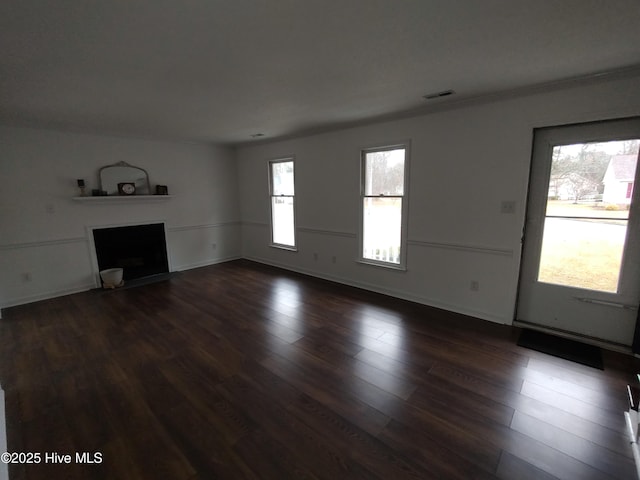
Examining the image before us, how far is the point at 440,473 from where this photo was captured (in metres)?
1.49

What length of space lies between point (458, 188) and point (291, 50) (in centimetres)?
236

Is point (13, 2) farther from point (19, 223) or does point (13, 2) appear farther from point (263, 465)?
point (19, 223)

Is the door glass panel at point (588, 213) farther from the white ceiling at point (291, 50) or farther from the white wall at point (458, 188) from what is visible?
the white ceiling at point (291, 50)

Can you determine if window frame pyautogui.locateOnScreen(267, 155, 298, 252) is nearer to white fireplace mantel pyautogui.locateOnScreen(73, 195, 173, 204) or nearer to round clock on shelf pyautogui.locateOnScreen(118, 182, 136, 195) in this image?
white fireplace mantel pyautogui.locateOnScreen(73, 195, 173, 204)

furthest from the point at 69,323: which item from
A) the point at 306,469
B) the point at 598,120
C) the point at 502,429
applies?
the point at 598,120

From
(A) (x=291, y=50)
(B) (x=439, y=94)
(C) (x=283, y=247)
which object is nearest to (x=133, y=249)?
(C) (x=283, y=247)

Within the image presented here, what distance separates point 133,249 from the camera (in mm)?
4918

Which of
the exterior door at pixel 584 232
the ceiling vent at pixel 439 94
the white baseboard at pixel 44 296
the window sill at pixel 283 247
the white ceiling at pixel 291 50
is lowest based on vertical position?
the white baseboard at pixel 44 296

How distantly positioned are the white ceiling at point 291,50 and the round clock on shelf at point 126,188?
5.01ft

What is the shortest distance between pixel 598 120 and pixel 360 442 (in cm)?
325

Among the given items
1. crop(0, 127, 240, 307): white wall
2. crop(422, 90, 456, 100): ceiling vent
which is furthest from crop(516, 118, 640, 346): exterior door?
crop(0, 127, 240, 307): white wall

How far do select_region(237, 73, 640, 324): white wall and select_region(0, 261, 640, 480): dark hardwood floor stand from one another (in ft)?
1.53

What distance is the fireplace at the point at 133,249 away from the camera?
4.62 m

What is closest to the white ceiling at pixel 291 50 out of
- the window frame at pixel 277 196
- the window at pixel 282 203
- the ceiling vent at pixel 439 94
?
the ceiling vent at pixel 439 94
